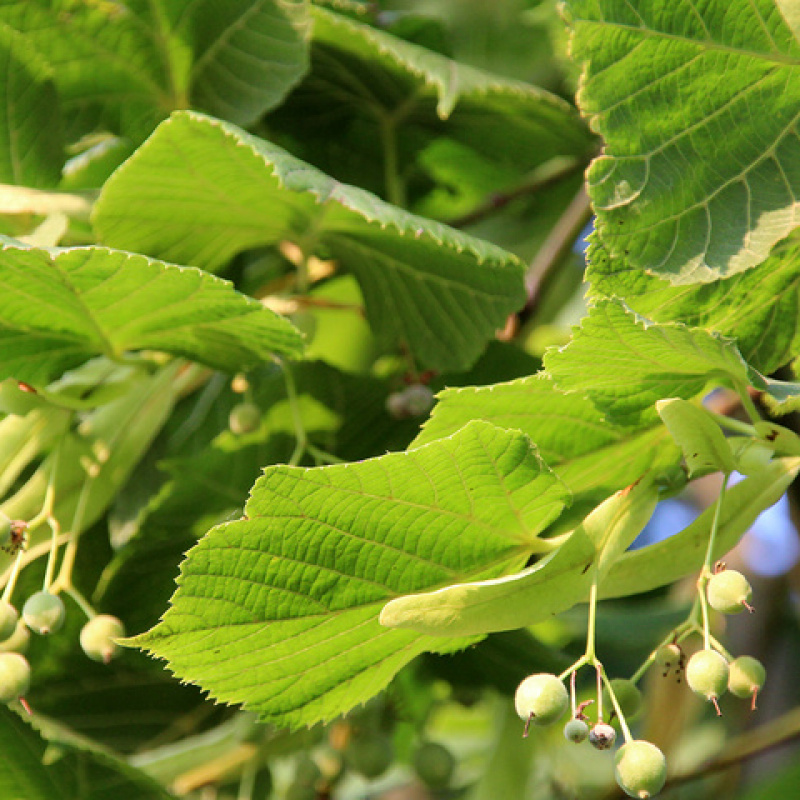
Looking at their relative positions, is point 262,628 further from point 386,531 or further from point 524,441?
point 524,441

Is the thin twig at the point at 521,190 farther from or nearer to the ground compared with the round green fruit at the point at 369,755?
farther from the ground

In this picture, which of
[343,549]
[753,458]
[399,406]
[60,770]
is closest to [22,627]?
[60,770]

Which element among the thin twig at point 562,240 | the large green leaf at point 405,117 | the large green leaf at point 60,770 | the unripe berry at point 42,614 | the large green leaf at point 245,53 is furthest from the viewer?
the thin twig at point 562,240

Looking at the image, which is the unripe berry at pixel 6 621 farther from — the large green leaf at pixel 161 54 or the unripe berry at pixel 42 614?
the large green leaf at pixel 161 54

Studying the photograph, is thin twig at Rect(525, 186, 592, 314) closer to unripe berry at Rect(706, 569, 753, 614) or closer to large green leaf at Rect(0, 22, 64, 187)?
large green leaf at Rect(0, 22, 64, 187)

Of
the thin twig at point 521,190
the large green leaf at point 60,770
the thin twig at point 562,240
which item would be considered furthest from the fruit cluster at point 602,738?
the thin twig at point 521,190

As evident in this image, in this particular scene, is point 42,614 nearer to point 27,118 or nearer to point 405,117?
point 27,118

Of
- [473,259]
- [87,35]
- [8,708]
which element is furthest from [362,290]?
[8,708]
